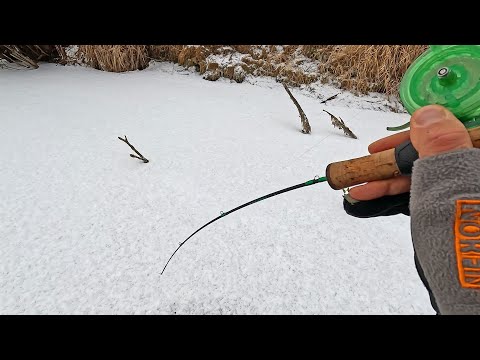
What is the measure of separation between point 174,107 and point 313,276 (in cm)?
135

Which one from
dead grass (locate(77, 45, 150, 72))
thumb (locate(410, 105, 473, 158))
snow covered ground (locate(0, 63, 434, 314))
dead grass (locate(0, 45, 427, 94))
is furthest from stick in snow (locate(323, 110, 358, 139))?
dead grass (locate(77, 45, 150, 72))

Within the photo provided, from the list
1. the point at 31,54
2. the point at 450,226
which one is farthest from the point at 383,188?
the point at 31,54

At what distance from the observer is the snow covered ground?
71cm

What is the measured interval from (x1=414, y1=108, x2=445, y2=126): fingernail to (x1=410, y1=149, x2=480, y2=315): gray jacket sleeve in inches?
1.7

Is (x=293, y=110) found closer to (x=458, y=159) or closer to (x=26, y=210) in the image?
(x=26, y=210)

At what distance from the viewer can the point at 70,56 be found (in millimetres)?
2295

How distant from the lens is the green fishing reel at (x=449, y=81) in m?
0.35

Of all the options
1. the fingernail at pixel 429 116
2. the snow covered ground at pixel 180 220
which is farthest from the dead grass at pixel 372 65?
the fingernail at pixel 429 116

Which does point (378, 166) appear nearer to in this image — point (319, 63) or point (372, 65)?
point (372, 65)

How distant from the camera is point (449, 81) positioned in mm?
362

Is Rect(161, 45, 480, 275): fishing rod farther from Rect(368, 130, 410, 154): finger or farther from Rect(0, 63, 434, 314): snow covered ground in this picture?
Rect(0, 63, 434, 314): snow covered ground

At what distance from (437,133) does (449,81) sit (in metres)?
0.10

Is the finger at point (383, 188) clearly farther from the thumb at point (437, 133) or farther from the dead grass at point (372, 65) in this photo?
the dead grass at point (372, 65)

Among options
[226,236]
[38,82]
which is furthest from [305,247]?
[38,82]
